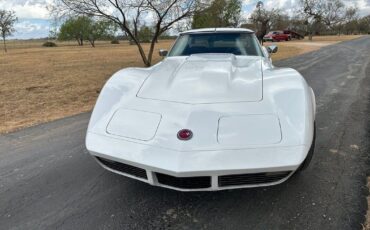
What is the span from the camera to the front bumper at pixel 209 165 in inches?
85.2

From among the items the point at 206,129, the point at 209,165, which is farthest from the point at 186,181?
the point at 206,129

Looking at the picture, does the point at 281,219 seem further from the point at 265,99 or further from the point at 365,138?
the point at 365,138

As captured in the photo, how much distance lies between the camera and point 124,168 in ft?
8.04

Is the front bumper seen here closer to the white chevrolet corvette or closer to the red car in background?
the white chevrolet corvette

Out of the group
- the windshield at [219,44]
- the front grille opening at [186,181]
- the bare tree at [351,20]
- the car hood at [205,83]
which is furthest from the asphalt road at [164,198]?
the bare tree at [351,20]

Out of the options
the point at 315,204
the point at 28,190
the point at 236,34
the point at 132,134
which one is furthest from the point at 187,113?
the point at 236,34

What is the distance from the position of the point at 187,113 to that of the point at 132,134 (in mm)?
453

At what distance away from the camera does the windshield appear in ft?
14.5

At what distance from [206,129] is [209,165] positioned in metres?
0.32

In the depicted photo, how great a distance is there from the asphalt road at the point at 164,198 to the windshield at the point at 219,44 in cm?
154

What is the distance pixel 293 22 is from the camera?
62031mm

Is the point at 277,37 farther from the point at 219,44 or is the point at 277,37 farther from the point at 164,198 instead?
the point at 164,198

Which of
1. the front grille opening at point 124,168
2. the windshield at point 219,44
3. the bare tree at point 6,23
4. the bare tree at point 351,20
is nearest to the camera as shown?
the front grille opening at point 124,168

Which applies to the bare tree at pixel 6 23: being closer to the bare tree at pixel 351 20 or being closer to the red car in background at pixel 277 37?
the red car in background at pixel 277 37
